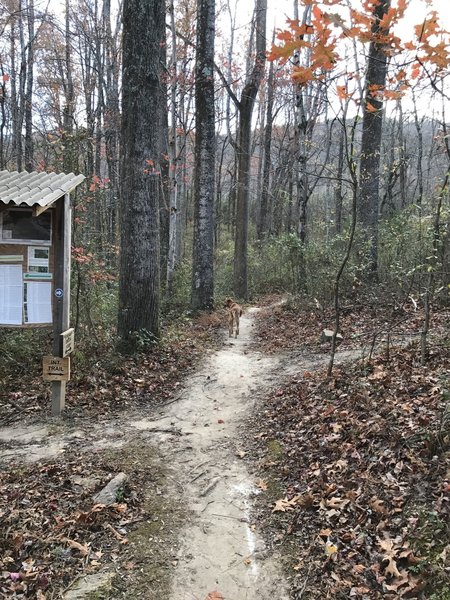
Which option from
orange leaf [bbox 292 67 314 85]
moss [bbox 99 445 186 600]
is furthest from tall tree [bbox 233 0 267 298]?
moss [bbox 99 445 186 600]

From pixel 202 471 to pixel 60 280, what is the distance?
316 cm

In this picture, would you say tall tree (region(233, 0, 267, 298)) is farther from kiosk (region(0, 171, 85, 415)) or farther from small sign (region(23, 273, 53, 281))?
small sign (region(23, 273, 53, 281))

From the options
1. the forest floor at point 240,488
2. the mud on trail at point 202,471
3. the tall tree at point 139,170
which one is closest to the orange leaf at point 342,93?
the forest floor at point 240,488

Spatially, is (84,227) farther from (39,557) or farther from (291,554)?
(291,554)

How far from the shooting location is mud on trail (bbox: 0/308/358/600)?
3338mm

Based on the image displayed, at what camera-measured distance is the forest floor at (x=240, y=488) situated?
3262 millimetres

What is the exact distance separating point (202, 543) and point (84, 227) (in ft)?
22.3

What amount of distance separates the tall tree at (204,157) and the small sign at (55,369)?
6636 millimetres

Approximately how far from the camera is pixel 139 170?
8109mm

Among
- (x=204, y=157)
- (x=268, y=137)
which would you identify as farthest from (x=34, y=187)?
(x=268, y=137)

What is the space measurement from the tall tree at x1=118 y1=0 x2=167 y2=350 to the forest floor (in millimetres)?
1645

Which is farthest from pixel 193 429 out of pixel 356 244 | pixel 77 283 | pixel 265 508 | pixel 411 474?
pixel 356 244

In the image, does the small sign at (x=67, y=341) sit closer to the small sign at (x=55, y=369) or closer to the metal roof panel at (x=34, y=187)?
the small sign at (x=55, y=369)

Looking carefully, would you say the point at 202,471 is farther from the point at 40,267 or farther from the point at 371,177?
the point at 371,177
